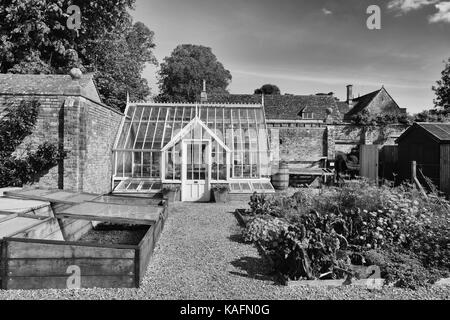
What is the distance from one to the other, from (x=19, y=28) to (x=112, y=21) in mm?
5254

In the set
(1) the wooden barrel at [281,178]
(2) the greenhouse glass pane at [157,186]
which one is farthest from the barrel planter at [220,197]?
(1) the wooden barrel at [281,178]

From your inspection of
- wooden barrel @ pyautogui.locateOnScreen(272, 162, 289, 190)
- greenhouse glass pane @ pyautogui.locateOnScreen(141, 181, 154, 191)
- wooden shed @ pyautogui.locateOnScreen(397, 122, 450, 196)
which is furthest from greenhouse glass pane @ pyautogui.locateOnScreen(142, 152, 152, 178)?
wooden shed @ pyautogui.locateOnScreen(397, 122, 450, 196)

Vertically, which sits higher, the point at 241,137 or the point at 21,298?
the point at 241,137

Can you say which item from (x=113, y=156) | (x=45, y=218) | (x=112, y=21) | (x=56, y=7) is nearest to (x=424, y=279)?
(x=45, y=218)

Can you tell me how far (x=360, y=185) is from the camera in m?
7.66

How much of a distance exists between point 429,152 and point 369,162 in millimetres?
4321

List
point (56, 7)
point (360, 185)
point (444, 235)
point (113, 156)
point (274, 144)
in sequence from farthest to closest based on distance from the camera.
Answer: point (274, 144), point (56, 7), point (113, 156), point (360, 185), point (444, 235)

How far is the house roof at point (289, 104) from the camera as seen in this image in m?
29.9

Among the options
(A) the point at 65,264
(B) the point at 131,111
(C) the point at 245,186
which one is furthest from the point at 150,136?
(A) the point at 65,264

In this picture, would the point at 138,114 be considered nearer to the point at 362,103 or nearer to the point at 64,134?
the point at 64,134

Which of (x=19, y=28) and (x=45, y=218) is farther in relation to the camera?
(x=19, y=28)

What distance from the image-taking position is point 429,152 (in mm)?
14086

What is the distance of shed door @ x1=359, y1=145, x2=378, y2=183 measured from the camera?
57.8ft

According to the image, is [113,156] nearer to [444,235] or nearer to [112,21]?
[112,21]
